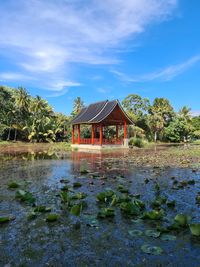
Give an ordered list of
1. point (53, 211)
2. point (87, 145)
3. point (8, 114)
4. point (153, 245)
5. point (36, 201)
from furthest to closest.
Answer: point (8, 114) → point (87, 145) → point (36, 201) → point (53, 211) → point (153, 245)

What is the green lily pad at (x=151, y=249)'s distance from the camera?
121 inches

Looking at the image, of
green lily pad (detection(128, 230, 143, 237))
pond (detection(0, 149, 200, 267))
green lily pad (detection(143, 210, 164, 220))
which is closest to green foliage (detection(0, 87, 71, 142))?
pond (detection(0, 149, 200, 267))

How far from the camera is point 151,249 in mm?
3137

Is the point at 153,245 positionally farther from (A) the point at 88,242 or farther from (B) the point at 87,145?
(B) the point at 87,145

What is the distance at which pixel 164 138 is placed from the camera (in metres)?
42.4

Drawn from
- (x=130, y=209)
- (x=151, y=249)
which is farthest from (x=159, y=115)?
(x=151, y=249)

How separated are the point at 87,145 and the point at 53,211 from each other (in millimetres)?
20606

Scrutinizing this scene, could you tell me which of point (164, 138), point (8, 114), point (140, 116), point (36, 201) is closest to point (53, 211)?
point (36, 201)

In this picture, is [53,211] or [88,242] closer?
[88,242]

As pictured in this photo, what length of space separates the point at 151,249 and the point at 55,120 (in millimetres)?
37257

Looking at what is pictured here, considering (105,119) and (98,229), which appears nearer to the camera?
(98,229)

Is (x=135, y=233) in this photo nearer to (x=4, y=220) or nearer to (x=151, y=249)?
(x=151, y=249)

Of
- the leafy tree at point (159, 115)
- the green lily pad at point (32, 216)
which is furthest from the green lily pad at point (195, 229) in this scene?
the leafy tree at point (159, 115)

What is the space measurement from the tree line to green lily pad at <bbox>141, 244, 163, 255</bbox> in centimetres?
3040
